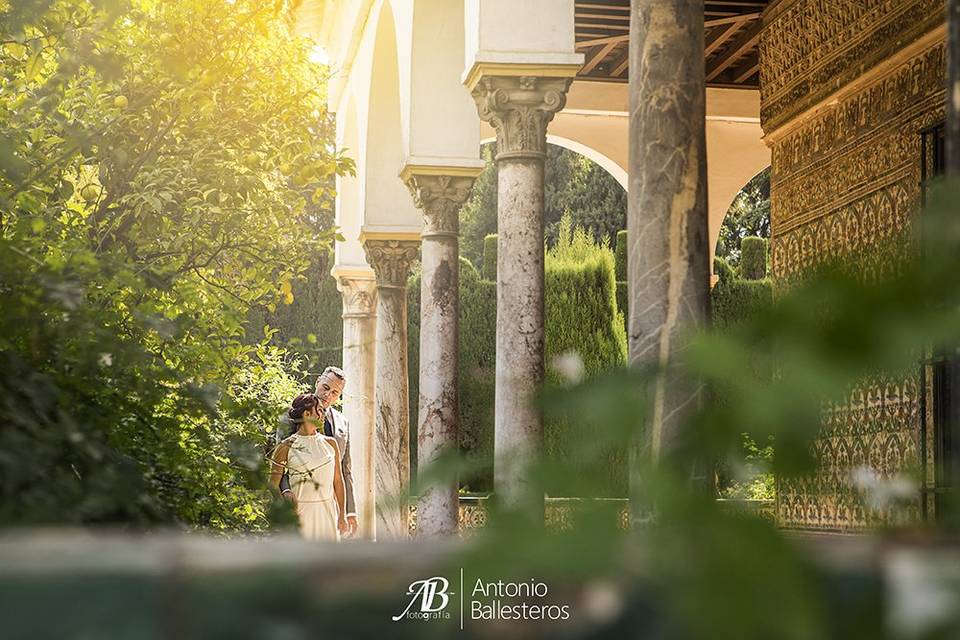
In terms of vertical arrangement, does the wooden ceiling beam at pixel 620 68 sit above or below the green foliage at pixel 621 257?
above

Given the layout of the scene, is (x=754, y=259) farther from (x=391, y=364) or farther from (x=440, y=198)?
(x=440, y=198)

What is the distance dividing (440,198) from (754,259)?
56.4 ft

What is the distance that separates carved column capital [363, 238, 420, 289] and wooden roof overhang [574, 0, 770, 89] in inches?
106

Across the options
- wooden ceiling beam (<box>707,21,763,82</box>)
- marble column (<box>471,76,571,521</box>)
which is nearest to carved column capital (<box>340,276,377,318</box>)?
wooden ceiling beam (<box>707,21,763,82</box>)

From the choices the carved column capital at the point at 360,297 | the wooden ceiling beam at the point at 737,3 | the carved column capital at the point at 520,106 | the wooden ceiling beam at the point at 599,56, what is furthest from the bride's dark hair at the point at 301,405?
the carved column capital at the point at 360,297

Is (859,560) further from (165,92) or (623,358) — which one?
(623,358)

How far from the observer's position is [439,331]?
10117 mm

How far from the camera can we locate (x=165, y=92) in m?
5.65

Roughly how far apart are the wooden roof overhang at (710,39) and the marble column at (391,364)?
2853 millimetres

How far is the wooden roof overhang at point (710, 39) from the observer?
464 inches

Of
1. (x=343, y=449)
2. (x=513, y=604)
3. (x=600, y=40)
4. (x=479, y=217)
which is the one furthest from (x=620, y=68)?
(x=479, y=217)

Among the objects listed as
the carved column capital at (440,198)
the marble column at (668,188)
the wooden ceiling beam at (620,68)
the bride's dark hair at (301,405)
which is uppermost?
the wooden ceiling beam at (620,68)

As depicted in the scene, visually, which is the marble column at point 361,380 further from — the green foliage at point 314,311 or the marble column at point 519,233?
the green foliage at point 314,311

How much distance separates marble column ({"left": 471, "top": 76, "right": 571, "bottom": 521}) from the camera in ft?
24.6
